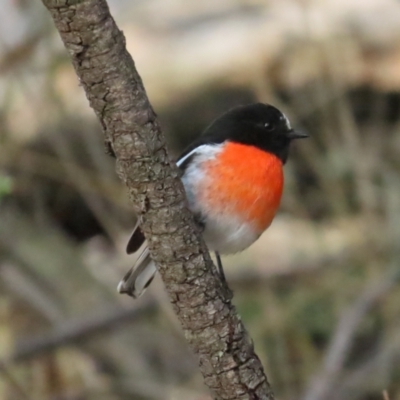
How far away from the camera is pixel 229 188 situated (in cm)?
314

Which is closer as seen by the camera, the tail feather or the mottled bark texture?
the mottled bark texture

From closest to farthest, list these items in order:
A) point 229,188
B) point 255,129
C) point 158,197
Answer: point 158,197 → point 229,188 → point 255,129

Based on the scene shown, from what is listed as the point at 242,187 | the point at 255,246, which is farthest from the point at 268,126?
the point at 255,246

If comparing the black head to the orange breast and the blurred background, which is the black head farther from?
the blurred background

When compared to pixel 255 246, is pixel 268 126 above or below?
above

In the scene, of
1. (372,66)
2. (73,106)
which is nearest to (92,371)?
(73,106)

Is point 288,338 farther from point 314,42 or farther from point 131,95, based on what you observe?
point 131,95

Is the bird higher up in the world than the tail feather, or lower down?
higher up

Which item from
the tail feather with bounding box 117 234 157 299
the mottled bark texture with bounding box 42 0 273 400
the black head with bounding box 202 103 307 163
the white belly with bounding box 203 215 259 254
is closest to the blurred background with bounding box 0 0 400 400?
the black head with bounding box 202 103 307 163

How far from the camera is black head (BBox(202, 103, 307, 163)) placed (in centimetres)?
338

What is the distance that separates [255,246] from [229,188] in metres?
4.25

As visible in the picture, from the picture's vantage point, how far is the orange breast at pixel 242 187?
3131mm

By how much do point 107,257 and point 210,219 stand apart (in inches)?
178

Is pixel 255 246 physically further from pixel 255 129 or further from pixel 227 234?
pixel 227 234
